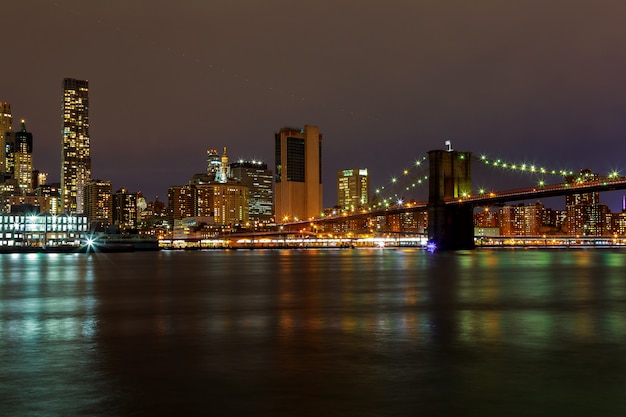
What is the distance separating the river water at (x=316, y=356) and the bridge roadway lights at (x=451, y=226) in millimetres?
61921

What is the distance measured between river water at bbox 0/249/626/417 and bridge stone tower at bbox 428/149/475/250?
62496 millimetres

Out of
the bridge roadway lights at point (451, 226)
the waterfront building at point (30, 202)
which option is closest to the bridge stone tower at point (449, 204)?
the bridge roadway lights at point (451, 226)

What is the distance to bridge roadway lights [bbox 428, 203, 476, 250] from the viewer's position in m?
85.6

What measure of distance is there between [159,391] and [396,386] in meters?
3.27

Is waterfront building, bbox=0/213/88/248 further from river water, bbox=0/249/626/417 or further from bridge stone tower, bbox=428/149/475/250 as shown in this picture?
river water, bbox=0/249/626/417

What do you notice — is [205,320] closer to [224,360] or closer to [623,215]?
[224,360]

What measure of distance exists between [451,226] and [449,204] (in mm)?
3035

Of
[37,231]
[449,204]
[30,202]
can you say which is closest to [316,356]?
[449,204]

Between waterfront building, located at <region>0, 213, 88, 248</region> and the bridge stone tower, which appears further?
waterfront building, located at <region>0, 213, 88, 248</region>

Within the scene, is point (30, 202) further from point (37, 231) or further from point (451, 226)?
point (451, 226)

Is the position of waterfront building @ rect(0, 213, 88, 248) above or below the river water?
above

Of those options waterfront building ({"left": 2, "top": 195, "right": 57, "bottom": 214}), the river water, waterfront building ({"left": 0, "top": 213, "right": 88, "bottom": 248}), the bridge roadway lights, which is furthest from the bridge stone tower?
waterfront building ({"left": 2, "top": 195, "right": 57, "bottom": 214})

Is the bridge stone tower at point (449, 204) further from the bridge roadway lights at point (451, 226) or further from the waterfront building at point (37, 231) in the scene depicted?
the waterfront building at point (37, 231)

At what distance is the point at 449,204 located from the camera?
284 feet
